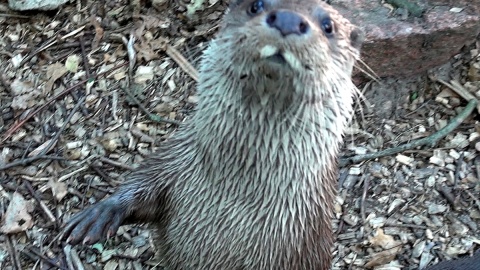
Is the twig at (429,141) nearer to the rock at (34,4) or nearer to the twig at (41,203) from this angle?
the twig at (41,203)

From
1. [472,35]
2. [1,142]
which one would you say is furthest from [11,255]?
[472,35]

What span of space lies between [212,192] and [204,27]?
0.99 meters

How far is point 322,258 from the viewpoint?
188cm

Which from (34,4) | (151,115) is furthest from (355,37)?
(34,4)

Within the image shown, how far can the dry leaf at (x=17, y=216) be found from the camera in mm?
2250

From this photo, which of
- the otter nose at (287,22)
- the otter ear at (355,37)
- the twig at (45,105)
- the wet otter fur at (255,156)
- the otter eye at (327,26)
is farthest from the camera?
the twig at (45,105)

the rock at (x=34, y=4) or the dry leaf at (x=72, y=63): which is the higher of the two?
the rock at (x=34, y=4)

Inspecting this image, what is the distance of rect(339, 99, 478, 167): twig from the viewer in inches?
97.0

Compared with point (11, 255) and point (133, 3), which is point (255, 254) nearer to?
point (11, 255)

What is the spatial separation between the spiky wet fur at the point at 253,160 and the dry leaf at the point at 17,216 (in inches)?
19.8

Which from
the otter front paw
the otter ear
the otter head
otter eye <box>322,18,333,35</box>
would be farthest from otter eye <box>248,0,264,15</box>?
the otter front paw

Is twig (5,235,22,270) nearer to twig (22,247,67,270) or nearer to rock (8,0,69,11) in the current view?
twig (22,247,67,270)

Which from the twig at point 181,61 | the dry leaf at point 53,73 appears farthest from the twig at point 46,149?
the twig at point 181,61

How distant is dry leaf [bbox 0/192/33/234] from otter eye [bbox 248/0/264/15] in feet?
3.56
